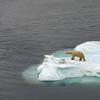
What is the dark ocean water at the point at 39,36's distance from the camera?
687 cm

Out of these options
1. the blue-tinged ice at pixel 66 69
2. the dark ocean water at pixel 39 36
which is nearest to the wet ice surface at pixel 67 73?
the blue-tinged ice at pixel 66 69

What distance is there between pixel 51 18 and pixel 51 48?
3.05 metres

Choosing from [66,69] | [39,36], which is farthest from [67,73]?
[39,36]

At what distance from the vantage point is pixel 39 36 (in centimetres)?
1009

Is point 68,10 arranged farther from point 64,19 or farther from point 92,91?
point 92,91

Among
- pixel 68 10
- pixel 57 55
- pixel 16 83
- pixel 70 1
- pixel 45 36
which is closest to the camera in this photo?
pixel 16 83

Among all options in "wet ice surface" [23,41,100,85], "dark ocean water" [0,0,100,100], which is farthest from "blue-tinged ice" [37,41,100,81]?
"dark ocean water" [0,0,100,100]

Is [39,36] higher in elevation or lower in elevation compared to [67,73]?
higher

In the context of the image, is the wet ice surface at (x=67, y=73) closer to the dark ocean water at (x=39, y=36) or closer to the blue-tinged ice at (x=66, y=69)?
the blue-tinged ice at (x=66, y=69)

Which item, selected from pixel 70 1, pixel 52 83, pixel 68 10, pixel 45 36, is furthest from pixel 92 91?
pixel 70 1

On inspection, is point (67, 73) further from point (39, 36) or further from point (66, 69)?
point (39, 36)

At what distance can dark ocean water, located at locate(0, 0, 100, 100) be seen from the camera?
687cm

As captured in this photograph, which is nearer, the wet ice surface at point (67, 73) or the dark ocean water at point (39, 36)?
the dark ocean water at point (39, 36)

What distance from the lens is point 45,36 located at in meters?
10.1
